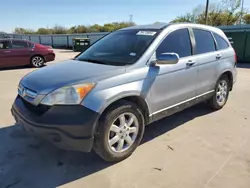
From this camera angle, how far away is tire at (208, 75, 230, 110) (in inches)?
193

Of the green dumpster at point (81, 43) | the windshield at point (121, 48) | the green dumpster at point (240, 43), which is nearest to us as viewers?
the windshield at point (121, 48)

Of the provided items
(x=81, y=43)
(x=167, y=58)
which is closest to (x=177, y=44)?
(x=167, y=58)

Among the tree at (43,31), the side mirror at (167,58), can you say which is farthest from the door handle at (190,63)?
the tree at (43,31)

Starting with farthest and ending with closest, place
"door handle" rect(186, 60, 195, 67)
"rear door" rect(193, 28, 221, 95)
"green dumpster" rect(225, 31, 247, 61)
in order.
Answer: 1. "green dumpster" rect(225, 31, 247, 61)
2. "rear door" rect(193, 28, 221, 95)
3. "door handle" rect(186, 60, 195, 67)

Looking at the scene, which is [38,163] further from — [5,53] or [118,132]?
[5,53]

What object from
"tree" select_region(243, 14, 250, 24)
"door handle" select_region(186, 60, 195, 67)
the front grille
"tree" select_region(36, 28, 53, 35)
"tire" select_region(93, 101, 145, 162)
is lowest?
"tire" select_region(93, 101, 145, 162)

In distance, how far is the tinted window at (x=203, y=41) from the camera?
430cm

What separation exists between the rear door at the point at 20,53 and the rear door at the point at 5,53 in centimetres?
17

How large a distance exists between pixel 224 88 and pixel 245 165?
2411mm

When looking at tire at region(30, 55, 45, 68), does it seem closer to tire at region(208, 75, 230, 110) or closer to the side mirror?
tire at region(208, 75, 230, 110)

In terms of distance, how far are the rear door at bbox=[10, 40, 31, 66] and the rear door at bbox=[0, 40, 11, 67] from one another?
0.17m

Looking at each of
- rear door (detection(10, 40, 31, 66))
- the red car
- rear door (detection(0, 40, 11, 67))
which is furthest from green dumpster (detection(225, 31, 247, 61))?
rear door (detection(0, 40, 11, 67))

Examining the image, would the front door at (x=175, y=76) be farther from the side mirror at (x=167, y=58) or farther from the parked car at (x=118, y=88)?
the side mirror at (x=167, y=58)

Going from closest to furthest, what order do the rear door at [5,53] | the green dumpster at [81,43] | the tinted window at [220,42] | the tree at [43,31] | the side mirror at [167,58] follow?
1. the side mirror at [167,58]
2. the tinted window at [220,42]
3. the rear door at [5,53]
4. the green dumpster at [81,43]
5. the tree at [43,31]
